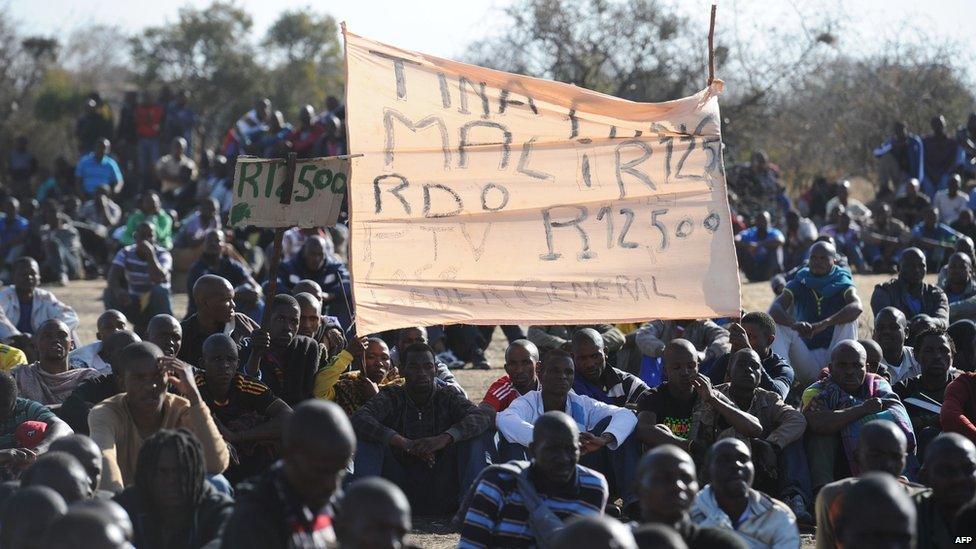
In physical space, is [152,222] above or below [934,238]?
above

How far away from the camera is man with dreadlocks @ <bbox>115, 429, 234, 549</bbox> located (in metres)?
5.90

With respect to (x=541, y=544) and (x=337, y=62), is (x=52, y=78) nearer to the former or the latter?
(x=337, y=62)

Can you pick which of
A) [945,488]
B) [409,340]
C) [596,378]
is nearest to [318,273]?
[409,340]

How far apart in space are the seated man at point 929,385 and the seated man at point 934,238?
8128 mm

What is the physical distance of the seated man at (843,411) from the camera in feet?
27.6

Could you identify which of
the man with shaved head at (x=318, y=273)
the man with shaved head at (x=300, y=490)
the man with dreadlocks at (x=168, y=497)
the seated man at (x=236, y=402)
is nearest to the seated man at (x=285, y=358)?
the seated man at (x=236, y=402)

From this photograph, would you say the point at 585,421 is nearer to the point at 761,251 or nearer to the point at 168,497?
the point at 168,497

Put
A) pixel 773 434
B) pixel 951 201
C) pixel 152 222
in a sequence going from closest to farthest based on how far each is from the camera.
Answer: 1. pixel 773 434
2. pixel 152 222
3. pixel 951 201

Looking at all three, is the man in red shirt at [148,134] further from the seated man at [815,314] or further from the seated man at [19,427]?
the seated man at [19,427]

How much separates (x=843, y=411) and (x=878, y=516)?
3.98 metres

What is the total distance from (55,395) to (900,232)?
1232 cm

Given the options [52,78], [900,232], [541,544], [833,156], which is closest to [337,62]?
[52,78]

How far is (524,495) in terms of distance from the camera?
19.9ft

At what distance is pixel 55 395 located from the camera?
29.6 ft
